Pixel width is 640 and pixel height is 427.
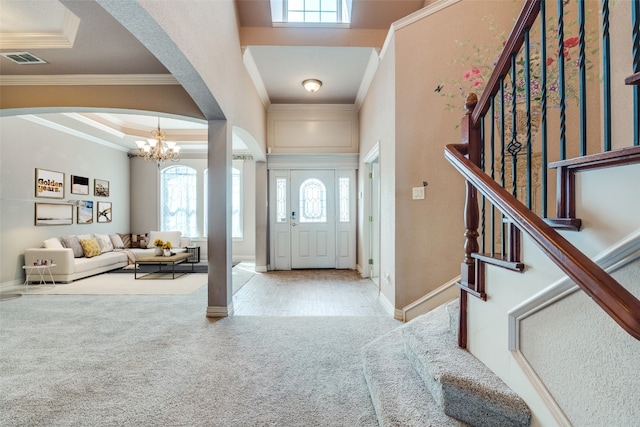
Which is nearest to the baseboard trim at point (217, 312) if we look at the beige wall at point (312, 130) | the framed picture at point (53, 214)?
the beige wall at point (312, 130)

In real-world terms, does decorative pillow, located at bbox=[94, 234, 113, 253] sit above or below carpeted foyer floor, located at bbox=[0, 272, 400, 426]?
above

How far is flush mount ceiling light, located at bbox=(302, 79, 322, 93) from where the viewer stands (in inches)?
185

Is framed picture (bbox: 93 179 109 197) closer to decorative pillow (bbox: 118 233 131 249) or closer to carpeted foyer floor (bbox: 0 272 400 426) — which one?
decorative pillow (bbox: 118 233 131 249)

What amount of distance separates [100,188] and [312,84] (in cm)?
549

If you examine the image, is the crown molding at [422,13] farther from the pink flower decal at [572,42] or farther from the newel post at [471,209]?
the newel post at [471,209]

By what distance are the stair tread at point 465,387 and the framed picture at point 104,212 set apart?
7595 mm

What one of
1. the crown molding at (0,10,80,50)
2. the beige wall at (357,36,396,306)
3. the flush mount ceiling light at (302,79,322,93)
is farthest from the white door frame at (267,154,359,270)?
the crown molding at (0,10,80,50)

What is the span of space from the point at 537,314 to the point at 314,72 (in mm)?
4291

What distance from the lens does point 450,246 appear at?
2.97 meters

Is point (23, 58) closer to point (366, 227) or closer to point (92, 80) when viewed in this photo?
point (92, 80)

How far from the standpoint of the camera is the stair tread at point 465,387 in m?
1.20

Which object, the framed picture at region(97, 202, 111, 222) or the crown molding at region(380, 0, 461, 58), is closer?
the crown molding at region(380, 0, 461, 58)

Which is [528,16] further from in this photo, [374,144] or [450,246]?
[374,144]

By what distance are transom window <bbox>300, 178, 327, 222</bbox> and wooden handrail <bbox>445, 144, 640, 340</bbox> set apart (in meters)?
4.80
